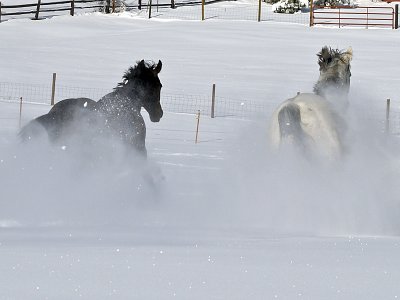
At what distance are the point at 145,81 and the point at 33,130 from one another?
1578 millimetres

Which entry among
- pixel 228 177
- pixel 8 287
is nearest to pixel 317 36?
pixel 228 177

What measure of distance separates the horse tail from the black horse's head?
3.69 ft

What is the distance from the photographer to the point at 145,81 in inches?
428

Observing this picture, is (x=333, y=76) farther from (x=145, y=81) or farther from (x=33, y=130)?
(x=33, y=130)

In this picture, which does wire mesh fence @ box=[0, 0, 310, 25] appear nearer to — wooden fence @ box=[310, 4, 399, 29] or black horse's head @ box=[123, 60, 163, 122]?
wooden fence @ box=[310, 4, 399, 29]

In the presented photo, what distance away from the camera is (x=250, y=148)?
9719mm

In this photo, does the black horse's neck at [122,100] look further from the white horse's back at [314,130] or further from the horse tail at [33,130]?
the white horse's back at [314,130]

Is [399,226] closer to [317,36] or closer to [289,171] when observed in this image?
[289,171]

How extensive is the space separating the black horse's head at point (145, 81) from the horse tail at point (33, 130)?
3.69ft

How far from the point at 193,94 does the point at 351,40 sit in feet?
46.9

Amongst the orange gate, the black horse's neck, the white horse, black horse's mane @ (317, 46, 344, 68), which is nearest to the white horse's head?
black horse's mane @ (317, 46, 344, 68)

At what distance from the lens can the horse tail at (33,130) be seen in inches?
393

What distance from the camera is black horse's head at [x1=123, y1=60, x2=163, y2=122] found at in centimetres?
1072

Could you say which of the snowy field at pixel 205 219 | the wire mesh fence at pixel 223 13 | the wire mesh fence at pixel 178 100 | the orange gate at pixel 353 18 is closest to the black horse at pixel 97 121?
the snowy field at pixel 205 219
